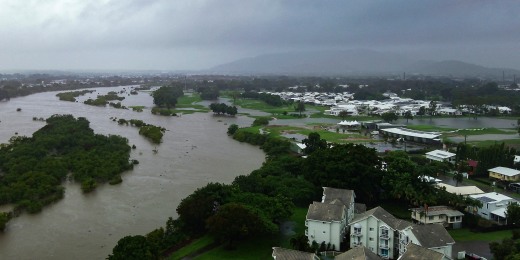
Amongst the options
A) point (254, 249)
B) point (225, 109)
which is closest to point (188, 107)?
point (225, 109)

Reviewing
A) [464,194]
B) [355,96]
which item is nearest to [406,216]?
[464,194]

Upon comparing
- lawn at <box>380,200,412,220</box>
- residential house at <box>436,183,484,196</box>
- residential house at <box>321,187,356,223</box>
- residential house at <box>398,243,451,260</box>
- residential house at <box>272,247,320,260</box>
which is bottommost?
lawn at <box>380,200,412,220</box>

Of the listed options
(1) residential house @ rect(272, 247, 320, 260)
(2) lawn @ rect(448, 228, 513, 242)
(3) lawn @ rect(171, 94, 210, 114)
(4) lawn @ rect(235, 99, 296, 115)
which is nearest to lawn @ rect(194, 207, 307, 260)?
(1) residential house @ rect(272, 247, 320, 260)

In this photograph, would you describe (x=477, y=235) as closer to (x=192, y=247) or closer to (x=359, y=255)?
(x=359, y=255)

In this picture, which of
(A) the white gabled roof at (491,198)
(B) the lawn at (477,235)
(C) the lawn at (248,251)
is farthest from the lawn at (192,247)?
(A) the white gabled roof at (491,198)

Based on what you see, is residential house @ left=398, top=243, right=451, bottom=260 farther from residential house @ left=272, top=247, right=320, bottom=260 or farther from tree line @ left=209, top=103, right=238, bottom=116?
tree line @ left=209, top=103, right=238, bottom=116

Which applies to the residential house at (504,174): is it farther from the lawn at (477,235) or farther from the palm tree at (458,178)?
the lawn at (477,235)
